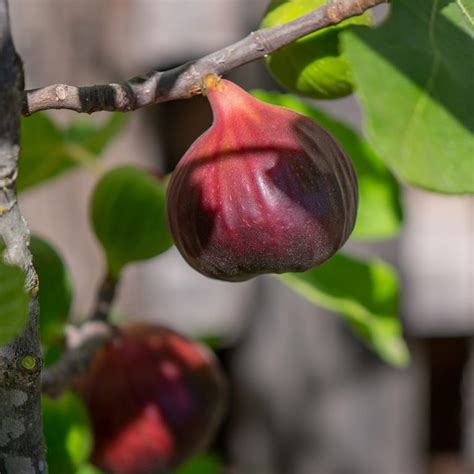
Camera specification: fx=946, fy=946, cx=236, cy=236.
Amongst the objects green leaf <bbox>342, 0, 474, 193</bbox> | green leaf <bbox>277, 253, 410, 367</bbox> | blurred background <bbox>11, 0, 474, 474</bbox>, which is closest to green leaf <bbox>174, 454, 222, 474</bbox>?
green leaf <bbox>277, 253, 410, 367</bbox>

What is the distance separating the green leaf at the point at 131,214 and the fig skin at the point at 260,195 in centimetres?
27

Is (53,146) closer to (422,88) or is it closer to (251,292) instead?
(422,88)

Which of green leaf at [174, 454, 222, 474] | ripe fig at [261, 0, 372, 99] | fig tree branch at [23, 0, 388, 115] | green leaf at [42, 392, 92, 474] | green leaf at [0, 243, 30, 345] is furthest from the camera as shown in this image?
green leaf at [174, 454, 222, 474]

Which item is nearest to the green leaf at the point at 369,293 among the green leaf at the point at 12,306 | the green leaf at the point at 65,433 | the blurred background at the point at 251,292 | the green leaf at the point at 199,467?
the green leaf at the point at 65,433

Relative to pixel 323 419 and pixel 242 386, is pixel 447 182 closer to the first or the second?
pixel 323 419

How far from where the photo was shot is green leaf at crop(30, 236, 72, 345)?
0.82 metres

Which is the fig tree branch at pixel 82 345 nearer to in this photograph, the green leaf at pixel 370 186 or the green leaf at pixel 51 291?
the green leaf at pixel 51 291

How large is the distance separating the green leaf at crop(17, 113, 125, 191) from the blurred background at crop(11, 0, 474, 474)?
1.09 meters

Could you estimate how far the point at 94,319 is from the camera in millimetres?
873

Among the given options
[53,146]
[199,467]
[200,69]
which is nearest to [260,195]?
[200,69]

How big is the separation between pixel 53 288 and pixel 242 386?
168 centimetres

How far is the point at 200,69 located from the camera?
530 millimetres

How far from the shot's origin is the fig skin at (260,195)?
53 centimetres

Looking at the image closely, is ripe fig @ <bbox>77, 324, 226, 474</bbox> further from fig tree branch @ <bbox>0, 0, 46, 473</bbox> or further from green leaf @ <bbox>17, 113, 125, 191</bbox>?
fig tree branch @ <bbox>0, 0, 46, 473</bbox>
